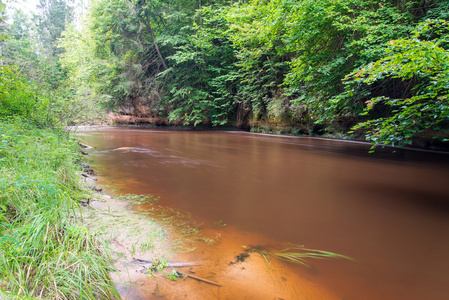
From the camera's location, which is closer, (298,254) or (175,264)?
(175,264)

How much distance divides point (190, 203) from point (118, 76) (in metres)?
20.0

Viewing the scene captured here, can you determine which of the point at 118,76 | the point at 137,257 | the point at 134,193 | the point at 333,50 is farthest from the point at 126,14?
the point at 137,257

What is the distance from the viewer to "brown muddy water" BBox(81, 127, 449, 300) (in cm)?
211

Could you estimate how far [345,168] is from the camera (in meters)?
6.47

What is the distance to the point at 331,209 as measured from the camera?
3.64 meters

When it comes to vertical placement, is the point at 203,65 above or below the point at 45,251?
above

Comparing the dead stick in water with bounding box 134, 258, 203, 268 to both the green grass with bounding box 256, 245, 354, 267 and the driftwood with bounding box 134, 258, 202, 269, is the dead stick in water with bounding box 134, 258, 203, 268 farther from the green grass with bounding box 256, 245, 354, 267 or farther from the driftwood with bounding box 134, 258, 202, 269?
the green grass with bounding box 256, 245, 354, 267

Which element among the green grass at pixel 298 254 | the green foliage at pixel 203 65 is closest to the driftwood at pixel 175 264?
the green grass at pixel 298 254

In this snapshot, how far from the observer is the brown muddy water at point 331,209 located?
211cm

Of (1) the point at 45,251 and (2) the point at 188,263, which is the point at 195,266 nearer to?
(2) the point at 188,263

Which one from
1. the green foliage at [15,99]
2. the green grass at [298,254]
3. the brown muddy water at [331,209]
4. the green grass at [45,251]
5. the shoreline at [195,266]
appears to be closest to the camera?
the green grass at [45,251]

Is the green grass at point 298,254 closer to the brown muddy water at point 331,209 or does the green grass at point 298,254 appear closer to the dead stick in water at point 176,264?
the brown muddy water at point 331,209

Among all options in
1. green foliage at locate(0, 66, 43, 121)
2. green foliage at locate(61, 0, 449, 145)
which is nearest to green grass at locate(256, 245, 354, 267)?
green foliage at locate(0, 66, 43, 121)

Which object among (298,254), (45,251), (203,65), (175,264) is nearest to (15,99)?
(45,251)
